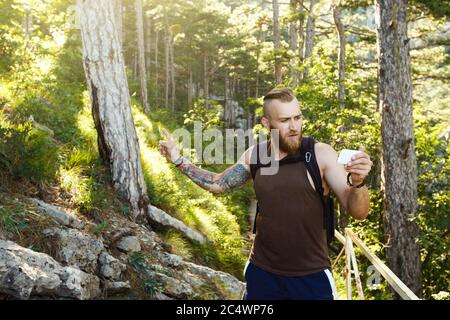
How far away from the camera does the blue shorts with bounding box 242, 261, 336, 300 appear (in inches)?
111

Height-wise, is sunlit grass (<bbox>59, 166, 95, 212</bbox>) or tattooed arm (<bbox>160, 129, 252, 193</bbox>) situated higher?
tattooed arm (<bbox>160, 129, 252, 193</bbox>)

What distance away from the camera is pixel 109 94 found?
7.70m

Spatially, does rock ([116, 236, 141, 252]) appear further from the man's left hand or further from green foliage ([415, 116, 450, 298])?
green foliage ([415, 116, 450, 298])

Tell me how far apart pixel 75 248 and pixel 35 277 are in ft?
3.60

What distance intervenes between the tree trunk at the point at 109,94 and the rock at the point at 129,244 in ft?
4.63

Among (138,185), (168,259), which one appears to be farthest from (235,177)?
(138,185)

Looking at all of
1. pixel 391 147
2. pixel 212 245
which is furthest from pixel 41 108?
pixel 391 147

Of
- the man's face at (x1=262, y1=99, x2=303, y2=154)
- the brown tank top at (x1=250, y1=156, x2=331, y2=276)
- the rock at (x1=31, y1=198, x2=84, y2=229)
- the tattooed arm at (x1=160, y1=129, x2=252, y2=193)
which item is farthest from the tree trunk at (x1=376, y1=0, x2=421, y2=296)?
the brown tank top at (x1=250, y1=156, x2=331, y2=276)

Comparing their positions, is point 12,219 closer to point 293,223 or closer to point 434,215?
point 293,223

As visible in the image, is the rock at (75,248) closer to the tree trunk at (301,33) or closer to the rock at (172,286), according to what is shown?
the rock at (172,286)

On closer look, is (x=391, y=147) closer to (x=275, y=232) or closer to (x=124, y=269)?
(x=124, y=269)

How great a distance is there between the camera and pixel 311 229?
9.48 feet

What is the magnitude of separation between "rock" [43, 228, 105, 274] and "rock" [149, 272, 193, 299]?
93 cm

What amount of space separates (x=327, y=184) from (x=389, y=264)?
7738 millimetres
